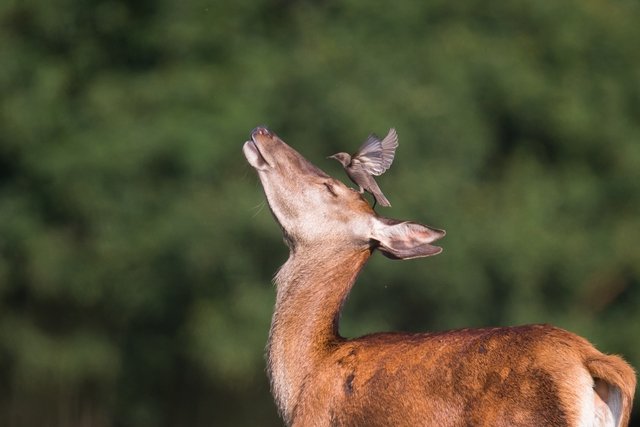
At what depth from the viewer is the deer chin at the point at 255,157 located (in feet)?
24.5

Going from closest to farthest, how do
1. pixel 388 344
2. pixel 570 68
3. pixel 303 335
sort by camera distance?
pixel 388 344 < pixel 303 335 < pixel 570 68

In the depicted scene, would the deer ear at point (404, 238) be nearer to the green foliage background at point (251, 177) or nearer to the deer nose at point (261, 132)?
the deer nose at point (261, 132)

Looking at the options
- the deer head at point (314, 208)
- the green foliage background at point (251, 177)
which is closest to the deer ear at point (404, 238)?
the deer head at point (314, 208)

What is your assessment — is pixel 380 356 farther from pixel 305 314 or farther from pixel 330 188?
pixel 330 188

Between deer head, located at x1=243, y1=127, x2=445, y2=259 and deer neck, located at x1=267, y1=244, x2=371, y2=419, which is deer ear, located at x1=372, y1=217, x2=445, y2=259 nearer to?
deer head, located at x1=243, y1=127, x2=445, y2=259

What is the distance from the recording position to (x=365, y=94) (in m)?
17.0

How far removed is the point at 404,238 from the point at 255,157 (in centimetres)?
89

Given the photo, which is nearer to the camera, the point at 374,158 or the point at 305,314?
the point at 305,314

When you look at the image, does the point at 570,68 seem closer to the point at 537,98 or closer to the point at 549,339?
the point at 537,98

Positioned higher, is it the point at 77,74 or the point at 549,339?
the point at 549,339

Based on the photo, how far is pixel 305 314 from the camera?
7.15 m

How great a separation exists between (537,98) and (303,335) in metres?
10.9

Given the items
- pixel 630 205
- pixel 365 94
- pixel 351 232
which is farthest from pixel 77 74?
pixel 351 232

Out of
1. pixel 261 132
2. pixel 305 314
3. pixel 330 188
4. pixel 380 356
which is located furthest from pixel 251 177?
pixel 380 356
